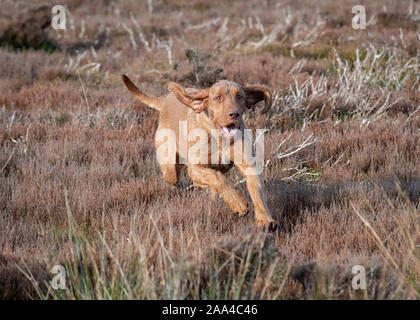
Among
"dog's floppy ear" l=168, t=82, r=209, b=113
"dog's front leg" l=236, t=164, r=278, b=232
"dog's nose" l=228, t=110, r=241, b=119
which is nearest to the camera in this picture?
"dog's front leg" l=236, t=164, r=278, b=232

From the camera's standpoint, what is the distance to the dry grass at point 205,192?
2.95m

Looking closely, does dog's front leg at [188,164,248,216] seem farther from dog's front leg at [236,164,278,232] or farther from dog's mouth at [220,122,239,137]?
dog's mouth at [220,122,239,137]

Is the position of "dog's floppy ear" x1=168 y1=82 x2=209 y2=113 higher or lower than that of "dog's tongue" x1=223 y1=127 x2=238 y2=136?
higher

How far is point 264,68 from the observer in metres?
8.96

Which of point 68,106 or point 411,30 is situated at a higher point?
point 411,30

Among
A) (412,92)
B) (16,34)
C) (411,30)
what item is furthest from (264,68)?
(16,34)

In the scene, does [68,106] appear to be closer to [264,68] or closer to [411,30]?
[264,68]

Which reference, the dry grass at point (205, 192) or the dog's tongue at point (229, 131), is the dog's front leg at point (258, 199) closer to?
the dry grass at point (205, 192)

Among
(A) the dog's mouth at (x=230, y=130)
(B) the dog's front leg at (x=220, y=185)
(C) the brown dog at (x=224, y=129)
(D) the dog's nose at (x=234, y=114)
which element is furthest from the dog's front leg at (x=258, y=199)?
(D) the dog's nose at (x=234, y=114)

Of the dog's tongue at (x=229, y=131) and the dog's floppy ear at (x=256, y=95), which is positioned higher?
the dog's floppy ear at (x=256, y=95)

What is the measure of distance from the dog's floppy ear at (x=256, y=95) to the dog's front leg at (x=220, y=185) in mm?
648

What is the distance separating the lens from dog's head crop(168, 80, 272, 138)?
4.12 meters

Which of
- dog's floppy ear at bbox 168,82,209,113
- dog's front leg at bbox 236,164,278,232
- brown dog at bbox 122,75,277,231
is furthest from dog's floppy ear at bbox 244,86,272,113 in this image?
dog's front leg at bbox 236,164,278,232
